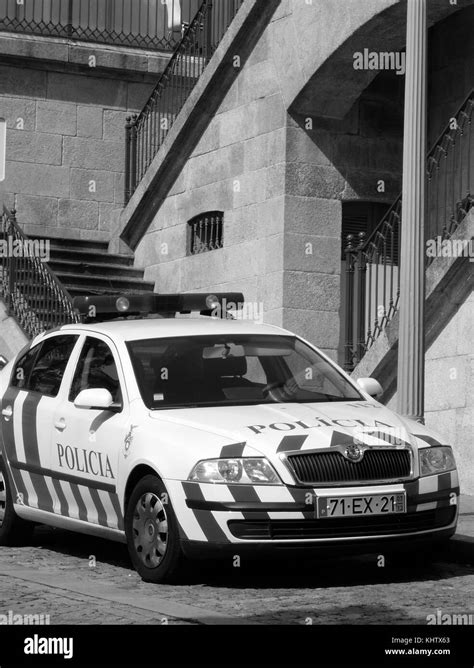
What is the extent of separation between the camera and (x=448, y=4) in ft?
49.9

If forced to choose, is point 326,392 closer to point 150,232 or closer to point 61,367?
point 61,367

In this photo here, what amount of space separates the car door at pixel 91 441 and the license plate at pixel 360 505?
145 centimetres

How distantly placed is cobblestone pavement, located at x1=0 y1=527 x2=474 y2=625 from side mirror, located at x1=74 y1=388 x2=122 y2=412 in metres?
1.09

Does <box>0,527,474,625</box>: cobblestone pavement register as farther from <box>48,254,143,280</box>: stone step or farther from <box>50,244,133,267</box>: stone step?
<box>50,244,133,267</box>: stone step

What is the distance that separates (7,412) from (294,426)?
118 inches

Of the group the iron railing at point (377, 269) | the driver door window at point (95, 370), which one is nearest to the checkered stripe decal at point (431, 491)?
the driver door window at point (95, 370)

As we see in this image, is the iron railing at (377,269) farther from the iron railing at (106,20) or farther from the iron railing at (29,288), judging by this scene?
the iron railing at (106,20)

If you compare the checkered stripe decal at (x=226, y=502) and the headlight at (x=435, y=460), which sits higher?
the headlight at (x=435, y=460)

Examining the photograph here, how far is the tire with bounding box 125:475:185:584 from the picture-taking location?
8.39 metres

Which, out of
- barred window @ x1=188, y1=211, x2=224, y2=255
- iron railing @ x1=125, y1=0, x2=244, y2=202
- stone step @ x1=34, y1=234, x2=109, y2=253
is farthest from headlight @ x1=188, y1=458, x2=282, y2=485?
stone step @ x1=34, y1=234, x2=109, y2=253

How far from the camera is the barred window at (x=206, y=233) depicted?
18.7 meters

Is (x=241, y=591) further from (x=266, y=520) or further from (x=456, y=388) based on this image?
(x=456, y=388)

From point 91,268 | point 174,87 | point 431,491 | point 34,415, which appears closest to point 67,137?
point 174,87
